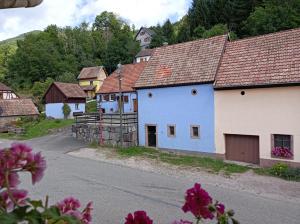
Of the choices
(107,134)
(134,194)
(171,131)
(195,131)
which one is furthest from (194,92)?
(134,194)

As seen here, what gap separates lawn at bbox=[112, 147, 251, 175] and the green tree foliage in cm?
2526

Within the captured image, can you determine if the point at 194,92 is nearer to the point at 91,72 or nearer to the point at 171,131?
the point at 171,131

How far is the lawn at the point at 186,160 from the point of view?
17969 mm

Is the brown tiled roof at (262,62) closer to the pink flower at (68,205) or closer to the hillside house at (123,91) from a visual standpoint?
the pink flower at (68,205)

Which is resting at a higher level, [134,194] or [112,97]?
[112,97]

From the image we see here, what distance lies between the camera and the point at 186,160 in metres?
20.2

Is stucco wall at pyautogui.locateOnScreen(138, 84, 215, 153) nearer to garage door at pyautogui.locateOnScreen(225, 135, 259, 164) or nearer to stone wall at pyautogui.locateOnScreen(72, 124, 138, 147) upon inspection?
stone wall at pyautogui.locateOnScreen(72, 124, 138, 147)

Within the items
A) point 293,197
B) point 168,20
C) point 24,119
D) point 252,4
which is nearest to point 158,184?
point 293,197

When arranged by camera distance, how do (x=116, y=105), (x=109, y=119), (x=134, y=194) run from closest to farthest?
(x=134, y=194) → (x=109, y=119) → (x=116, y=105)

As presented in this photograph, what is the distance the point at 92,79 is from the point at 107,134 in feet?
A: 141

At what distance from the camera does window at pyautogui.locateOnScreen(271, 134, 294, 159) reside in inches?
681

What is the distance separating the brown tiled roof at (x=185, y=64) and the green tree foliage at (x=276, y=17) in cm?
2040

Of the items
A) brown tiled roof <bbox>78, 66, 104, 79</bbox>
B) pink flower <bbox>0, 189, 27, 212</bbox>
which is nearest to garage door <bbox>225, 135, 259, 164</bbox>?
pink flower <bbox>0, 189, 27, 212</bbox>

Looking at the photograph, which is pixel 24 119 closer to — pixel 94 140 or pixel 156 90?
pixel 94 140
